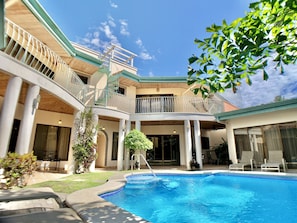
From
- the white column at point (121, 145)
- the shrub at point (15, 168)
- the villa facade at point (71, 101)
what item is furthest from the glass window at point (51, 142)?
the shrub at point (15, 168)

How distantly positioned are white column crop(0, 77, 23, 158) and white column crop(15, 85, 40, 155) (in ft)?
2.39

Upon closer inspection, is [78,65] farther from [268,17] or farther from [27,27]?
[268,17]

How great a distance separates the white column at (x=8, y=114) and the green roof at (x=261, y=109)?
11080 mm

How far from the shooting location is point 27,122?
19.6 feet

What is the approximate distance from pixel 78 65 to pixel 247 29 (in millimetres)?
11357

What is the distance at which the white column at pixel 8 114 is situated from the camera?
4.96 m

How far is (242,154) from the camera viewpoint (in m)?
11.3

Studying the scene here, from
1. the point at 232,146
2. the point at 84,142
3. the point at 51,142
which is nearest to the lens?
the point at 84,142

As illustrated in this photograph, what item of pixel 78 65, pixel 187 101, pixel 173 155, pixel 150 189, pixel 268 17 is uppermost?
pixel 78 65

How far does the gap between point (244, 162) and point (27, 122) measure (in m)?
11.5

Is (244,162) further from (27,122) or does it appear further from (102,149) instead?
(27,122)

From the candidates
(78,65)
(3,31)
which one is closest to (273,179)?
(3,31)

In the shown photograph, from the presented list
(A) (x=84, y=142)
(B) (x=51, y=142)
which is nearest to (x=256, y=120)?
(A) (x=84, y=142)

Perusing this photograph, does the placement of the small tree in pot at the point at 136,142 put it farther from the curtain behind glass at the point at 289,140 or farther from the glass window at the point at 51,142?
the curtain behind glass at the point at 289,140
